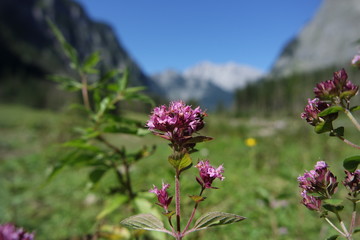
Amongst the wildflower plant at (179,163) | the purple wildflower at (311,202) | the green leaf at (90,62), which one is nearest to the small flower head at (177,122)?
the wildflower plant at (179,163)

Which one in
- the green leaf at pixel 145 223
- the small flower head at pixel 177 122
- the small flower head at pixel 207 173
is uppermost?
the small flower head at pixel 177 122

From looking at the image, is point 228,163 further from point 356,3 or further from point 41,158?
point 356,3

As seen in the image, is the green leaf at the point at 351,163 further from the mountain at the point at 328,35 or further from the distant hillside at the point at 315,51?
the mountain at the point at 328,35

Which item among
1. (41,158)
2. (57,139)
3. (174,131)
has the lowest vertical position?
(174,131)

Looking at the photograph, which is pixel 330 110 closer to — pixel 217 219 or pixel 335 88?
pixel 335 88

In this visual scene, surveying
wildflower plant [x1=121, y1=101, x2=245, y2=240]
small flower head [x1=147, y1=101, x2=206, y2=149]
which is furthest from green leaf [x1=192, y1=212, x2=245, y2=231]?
small flower head [x1=147, y1=101, x2=206, y2=149]

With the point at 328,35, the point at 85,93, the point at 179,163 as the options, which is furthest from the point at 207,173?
the point at 328,35

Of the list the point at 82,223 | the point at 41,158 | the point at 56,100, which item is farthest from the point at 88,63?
the point at 56,100
